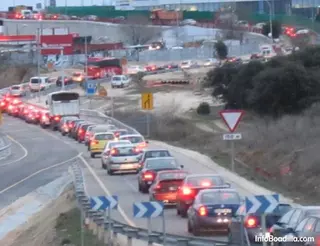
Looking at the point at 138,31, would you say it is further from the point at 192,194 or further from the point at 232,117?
the point at 232,117

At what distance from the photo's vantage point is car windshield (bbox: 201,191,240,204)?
2498cm

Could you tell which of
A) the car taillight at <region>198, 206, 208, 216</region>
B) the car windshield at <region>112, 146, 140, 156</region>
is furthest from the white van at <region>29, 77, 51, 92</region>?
the car taillight at <region>198, 206, 208, 216</region>

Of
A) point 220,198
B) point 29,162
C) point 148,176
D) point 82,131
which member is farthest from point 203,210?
point 82,131

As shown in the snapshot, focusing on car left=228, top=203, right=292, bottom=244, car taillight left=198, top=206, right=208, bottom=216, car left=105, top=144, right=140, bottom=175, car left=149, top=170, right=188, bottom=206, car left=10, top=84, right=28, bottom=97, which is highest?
car left=228, top=203, right=292, bottom=244

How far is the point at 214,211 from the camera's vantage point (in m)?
24.9

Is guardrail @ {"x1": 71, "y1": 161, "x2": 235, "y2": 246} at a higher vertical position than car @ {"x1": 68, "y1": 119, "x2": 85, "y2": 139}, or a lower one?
higher

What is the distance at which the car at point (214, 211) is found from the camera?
24.7 metres

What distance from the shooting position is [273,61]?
2566 inches

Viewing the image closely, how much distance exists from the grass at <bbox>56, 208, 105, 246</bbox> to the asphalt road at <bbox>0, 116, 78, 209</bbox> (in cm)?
1040

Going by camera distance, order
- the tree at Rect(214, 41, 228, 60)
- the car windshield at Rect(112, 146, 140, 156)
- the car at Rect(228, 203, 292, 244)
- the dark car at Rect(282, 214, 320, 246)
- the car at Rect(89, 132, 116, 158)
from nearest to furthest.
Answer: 1. the dark car at Rect(282, 214, 320, 246)
2. the car at Rect(228, 203, 292, 244)
3. the car windshield at Rect(112, 146, 140, 156)
4. the car at Rect(89, 132, 116, 158)
5. the tree at Rect(214, 41, 228, 60)

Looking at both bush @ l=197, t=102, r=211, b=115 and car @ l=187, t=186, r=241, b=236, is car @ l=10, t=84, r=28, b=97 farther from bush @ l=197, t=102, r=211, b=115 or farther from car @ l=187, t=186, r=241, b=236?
car @ l=187, t=186, r=241, b=236

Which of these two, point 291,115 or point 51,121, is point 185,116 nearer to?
point 51,121

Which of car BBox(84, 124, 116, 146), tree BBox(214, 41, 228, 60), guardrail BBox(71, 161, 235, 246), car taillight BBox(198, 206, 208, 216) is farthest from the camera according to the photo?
tree BBox(214, 41, 228, 60)

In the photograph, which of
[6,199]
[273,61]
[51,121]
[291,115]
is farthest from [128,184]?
[51,121]
